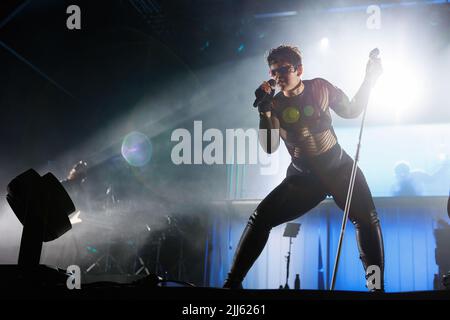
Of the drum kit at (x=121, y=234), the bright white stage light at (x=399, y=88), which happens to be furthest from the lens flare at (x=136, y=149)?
the bright white stage light at (x=399, y=88)

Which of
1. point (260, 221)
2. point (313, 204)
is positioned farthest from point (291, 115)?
point (260, 221)

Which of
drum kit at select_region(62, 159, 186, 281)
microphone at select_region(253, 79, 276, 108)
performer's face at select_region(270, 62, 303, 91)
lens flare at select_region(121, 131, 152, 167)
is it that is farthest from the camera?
drum kit at select_region(62, 159, 186, 281)

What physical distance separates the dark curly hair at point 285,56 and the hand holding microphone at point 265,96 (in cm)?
16

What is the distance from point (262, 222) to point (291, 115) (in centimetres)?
65

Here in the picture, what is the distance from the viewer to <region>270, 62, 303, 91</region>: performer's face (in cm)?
224

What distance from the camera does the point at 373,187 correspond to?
3076 millimetres

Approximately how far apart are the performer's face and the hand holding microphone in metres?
0.05

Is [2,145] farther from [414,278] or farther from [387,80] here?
[414,278]

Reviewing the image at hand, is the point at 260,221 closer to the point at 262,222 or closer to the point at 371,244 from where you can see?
the point at 262,222

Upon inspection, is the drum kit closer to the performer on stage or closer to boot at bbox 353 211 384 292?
the performer on stage

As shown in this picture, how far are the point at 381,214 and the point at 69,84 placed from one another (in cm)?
317

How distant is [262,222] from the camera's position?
1912mm

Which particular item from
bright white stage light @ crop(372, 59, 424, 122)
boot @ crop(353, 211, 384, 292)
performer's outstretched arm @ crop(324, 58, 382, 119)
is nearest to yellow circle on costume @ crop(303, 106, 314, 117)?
performer's outstretched arm @ crop(324, 58, 382, 119)
